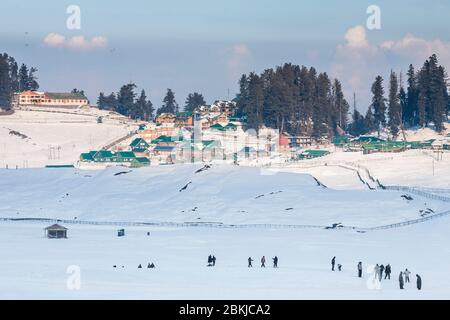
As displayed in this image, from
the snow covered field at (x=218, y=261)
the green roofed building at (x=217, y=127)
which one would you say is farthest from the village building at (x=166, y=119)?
the snow covered field at (x=218, y=261)

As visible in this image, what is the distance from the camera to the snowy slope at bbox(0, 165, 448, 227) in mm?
83812

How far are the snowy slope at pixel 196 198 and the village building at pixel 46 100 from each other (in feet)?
266

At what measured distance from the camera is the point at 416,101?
153125 mm

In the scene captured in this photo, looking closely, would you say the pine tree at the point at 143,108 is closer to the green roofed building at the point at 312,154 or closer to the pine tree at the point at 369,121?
the pine tree at the point at 369,121

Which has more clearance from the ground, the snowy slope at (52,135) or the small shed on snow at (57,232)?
the snowy slope at (52,135)

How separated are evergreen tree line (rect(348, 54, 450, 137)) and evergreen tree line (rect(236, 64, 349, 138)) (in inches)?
304

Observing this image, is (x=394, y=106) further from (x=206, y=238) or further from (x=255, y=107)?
(x=206, y=238)

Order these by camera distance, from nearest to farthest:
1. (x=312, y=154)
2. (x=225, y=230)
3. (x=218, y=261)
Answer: (x=218, y=261) < (x=225, y=230) < (x=312, y=154)

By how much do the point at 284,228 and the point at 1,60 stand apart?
109 meters

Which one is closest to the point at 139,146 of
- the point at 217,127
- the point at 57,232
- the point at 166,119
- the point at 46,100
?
the point at 217,127

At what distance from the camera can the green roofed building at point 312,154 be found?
133 meters

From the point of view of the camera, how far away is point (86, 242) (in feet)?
232

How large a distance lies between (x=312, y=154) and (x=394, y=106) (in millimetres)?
23453
